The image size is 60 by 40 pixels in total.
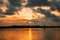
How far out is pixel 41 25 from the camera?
6919 centimetres

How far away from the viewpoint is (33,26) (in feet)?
234

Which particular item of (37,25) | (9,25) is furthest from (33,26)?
(9,25)

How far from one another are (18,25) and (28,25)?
3.74m

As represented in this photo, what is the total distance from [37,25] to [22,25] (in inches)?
163

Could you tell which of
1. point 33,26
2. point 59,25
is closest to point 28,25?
point 33,26

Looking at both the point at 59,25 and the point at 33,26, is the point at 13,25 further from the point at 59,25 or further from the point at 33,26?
the point at 59,25

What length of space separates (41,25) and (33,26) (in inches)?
109

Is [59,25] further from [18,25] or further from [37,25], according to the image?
[18,25]

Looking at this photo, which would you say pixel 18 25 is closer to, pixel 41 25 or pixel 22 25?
pixel 22 25

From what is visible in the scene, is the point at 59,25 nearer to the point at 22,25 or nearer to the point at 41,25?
the point at 41,25

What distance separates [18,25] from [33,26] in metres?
4.16

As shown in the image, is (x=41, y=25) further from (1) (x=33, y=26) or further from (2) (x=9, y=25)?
(2) (x=9, y=25)

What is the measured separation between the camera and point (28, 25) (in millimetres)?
70438

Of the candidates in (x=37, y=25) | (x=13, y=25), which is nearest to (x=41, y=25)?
(x=37, y=25)
